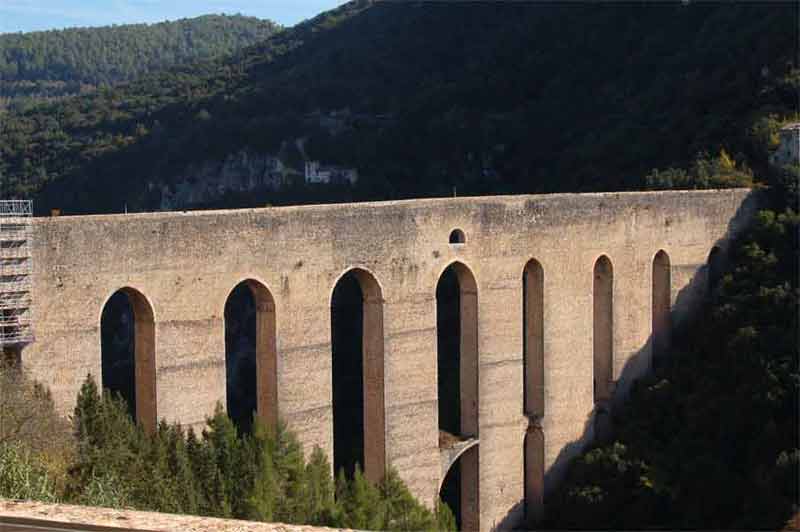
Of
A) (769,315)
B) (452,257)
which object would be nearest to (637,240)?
(769,315)

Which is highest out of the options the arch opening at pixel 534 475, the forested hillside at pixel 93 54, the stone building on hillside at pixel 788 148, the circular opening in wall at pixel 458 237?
the forested hillside at pixel 93 54

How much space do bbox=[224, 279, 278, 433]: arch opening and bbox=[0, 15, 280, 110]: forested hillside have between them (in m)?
31.0

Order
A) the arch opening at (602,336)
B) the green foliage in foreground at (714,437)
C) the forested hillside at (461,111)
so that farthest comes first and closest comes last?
1. the forested hillside at (461,111)
2. the arch opening at (602,336)
3. the green foliage in foreground at (714,437)

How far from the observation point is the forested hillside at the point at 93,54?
2889 inches

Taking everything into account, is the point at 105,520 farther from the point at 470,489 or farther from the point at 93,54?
the point at 93,54

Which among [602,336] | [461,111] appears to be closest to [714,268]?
[602,336]

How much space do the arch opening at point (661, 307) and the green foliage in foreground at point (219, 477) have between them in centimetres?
801

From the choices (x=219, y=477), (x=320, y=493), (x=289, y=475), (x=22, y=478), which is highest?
(x=22, y=478)

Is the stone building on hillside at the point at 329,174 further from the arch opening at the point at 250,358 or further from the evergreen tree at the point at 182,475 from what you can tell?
the evergreen tree at the point at 182,475

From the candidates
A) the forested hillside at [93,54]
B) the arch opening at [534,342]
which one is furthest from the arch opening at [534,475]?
the forested hillside at [93,54]

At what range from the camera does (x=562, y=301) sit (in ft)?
73.2

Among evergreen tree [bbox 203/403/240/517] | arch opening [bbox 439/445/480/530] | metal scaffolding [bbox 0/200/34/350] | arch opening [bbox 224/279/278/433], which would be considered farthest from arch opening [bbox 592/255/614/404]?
metal scaffolding [bbox 0/200/34/350]

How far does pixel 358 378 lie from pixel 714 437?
9455 millimetres

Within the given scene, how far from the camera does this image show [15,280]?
14.9m
